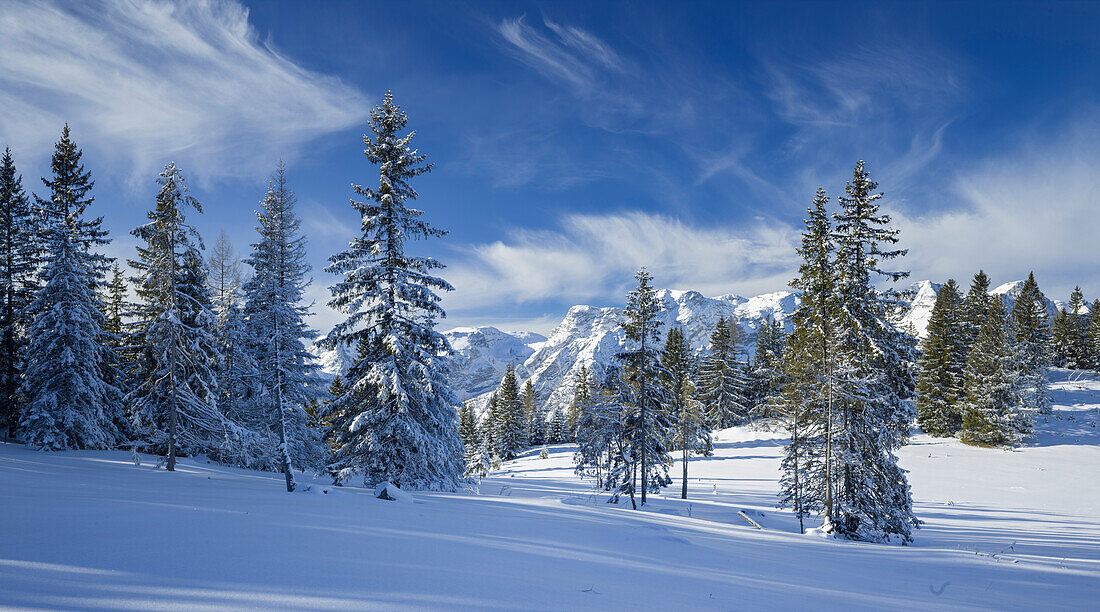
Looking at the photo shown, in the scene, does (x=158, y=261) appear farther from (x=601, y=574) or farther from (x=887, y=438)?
(x=887, y=438)

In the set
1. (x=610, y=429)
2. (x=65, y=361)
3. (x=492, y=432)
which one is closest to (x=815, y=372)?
(x=610, y=429)

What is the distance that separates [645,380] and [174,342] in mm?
21108

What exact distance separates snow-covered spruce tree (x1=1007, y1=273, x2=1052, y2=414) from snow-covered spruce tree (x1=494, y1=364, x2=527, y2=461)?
54021 mm

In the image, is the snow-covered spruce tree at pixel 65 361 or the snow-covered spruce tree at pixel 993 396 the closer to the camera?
the snow-covered spruce tree at pixel 65 361

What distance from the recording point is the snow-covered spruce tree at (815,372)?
17.0 m

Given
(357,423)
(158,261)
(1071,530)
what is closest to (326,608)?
(357,423)

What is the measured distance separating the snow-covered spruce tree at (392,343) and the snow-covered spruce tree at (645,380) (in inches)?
418

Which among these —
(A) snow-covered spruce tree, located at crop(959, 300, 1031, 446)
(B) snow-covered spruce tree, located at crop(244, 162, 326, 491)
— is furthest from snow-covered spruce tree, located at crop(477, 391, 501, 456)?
(A) snow-covered spruce tree, located at crop(959, 300, 1031, 446)

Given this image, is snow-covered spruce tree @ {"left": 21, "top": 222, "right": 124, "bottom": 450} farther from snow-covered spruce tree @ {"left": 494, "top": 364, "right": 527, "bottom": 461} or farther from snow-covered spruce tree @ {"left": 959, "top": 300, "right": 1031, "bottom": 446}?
snow-covered spruce tree @ {"left": 959, "top": 300, "right": 1031, "bottom": 446}

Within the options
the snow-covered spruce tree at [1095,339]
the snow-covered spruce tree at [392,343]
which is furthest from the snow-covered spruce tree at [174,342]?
the snow-covered spruce tree at [1095,339]

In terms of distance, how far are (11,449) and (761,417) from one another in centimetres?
6424

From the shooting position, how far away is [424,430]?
55.7ft

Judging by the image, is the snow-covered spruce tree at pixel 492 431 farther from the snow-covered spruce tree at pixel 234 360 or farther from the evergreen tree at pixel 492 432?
the snow-covered spruce tree at pixel 234 360

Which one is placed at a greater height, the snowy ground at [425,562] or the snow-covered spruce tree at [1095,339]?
the snow-covered spruce tree at [1095,339]
